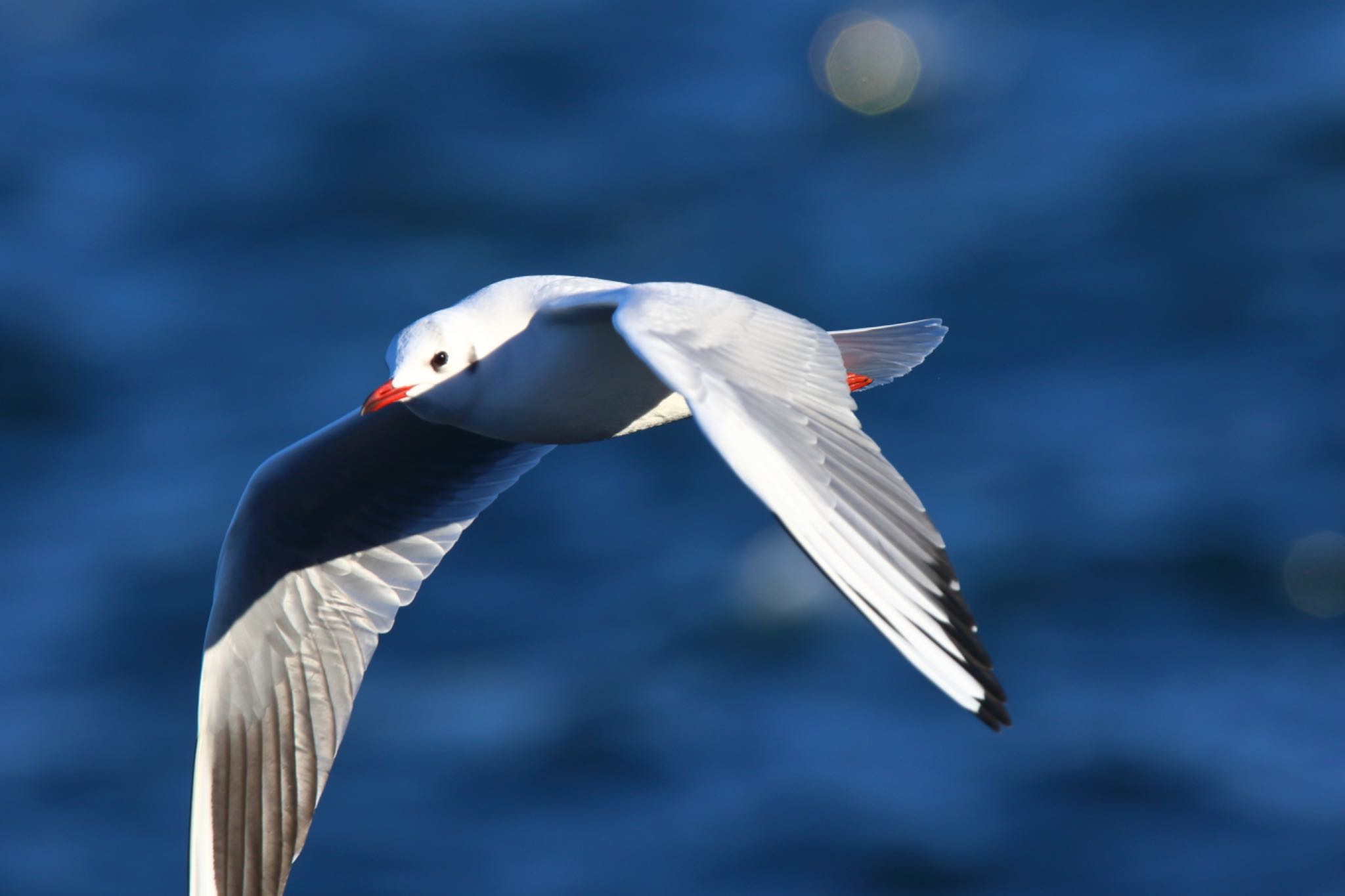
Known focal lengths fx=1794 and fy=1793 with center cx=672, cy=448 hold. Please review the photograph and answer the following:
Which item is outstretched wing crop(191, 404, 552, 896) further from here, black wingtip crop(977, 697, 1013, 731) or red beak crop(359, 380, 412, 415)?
black wingtip crop(977, 697, 1013, 731)

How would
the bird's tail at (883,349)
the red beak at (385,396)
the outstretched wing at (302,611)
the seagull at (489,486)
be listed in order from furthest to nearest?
the outstretched wing at (302,611) < the bird's tail at (883,349) < the red beak at (385,396) < the seagull at (489,486)

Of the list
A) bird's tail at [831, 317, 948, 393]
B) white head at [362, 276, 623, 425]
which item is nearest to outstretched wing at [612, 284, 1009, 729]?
white head at [362, 276, 623, 425]

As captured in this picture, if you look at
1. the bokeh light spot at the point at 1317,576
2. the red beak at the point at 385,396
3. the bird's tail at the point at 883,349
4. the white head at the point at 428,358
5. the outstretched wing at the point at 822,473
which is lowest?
the outstretched wing at the point at 822,473

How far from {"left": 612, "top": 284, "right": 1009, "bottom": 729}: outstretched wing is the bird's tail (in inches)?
41.4

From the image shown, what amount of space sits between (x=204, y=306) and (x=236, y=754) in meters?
16.0

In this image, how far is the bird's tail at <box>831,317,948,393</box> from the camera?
18.0 feet

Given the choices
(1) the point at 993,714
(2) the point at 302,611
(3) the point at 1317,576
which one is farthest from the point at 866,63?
(1) the point at 993,714

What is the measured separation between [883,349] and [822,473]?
168 centimetres

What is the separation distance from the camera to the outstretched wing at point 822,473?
12.1 ft

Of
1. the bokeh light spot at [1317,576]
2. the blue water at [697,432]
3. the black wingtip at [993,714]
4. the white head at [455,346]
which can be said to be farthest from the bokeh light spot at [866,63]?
the black wingtip at [993,714]

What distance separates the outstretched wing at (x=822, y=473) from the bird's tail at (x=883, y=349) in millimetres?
1052

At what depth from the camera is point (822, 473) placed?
155 inches

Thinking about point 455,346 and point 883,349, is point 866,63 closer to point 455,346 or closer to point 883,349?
point 883,349

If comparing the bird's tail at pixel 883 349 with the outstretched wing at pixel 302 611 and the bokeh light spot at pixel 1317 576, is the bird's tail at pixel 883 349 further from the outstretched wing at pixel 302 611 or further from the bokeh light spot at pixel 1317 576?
the bokeh light spot at pixel 1317 576
